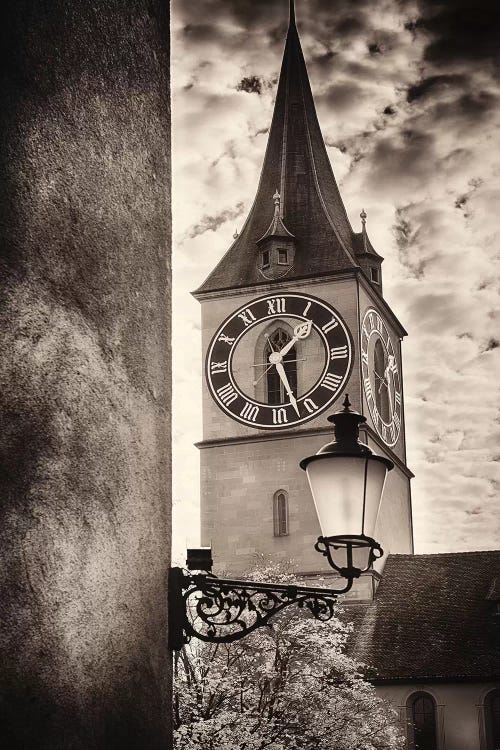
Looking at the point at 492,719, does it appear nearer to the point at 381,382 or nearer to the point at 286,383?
the point at 286,383

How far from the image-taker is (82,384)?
4445mm

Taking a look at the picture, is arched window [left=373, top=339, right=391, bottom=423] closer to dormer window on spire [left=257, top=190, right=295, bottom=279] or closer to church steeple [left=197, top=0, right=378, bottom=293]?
church steeple [left=197, top=0, right=378, bottom=293]

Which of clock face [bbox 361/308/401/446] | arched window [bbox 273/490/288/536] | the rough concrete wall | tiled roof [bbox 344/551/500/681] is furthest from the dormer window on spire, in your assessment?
the rough concrete wall

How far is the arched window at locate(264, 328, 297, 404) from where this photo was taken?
39.7m

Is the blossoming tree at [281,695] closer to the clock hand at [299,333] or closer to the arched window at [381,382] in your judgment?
the clock hand at [299,333]

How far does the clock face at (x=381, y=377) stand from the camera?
133 feet

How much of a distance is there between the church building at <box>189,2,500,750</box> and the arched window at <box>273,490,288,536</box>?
0.05 metres

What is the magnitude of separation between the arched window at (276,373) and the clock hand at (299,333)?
14cm

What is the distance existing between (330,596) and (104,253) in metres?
1.80

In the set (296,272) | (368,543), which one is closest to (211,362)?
(296,272)

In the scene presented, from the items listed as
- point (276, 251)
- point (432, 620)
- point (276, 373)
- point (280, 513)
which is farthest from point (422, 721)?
point (276, 251)

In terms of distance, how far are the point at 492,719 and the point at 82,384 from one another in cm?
3291

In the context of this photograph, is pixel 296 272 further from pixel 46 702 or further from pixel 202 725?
pixel 46 702

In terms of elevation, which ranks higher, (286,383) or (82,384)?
(286,383)
